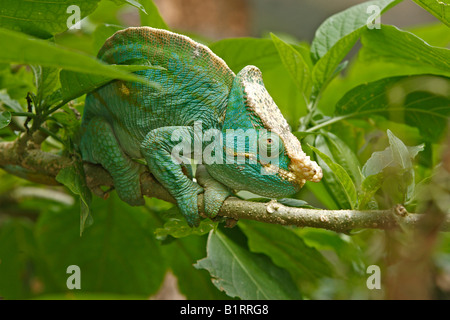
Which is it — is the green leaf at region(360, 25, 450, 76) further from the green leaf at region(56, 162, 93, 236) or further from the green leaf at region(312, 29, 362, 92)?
the green leaf at region(56, 162, 93, 236)

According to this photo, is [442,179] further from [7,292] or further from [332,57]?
[7,292]

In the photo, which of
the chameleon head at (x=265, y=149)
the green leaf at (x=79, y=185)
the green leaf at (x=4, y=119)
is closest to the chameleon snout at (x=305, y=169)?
the chameleon head at (x=265, y=149)

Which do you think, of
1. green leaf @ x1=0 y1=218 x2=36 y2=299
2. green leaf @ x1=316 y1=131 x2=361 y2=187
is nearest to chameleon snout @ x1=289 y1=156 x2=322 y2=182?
green leaf @ x1=316 y1=131 x2=361 y2=187

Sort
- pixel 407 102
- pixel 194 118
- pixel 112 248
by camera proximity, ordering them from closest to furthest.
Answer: pixel 194 118 → pixel 407 102 → pixel 112 248

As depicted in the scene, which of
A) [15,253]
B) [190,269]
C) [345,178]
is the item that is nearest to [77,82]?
[345,178]

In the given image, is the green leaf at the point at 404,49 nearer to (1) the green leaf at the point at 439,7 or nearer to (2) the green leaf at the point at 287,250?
(1) the green leaf at the point at 439,7

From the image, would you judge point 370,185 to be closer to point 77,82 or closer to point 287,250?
point 287,250
